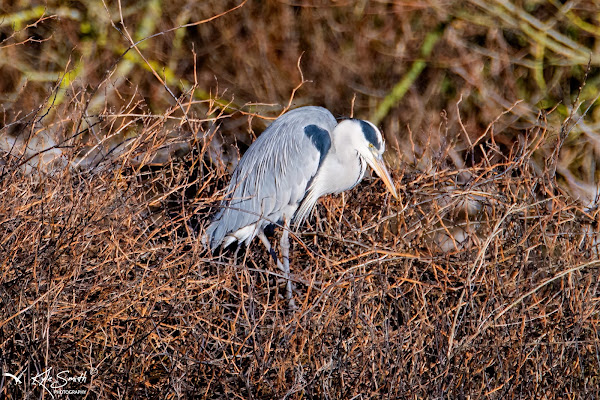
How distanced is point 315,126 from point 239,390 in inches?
66.6

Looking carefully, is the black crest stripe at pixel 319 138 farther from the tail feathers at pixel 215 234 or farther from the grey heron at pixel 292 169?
the tail feathers at pixel 215 234

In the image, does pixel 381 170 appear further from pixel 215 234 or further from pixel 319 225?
pixel 215 234

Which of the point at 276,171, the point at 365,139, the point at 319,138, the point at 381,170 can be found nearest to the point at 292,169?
the point at 276,171

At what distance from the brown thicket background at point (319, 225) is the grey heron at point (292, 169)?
4.9 inches

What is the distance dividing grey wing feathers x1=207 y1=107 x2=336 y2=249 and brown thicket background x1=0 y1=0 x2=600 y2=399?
0.45 ft

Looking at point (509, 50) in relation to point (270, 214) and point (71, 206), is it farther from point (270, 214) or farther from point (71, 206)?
point (71, 206)

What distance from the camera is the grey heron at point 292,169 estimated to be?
3.66 meters

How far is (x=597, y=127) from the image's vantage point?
3.97m

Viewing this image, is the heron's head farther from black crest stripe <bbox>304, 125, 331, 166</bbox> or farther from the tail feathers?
the tail feathers

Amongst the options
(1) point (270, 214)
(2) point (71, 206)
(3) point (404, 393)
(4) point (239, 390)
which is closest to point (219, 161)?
(1) point (270, 214)

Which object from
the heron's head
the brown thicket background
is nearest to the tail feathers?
the brown thicket background

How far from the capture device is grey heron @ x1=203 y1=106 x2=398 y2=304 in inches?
144

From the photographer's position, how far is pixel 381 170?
10.9 feet

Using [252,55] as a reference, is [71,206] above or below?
above
